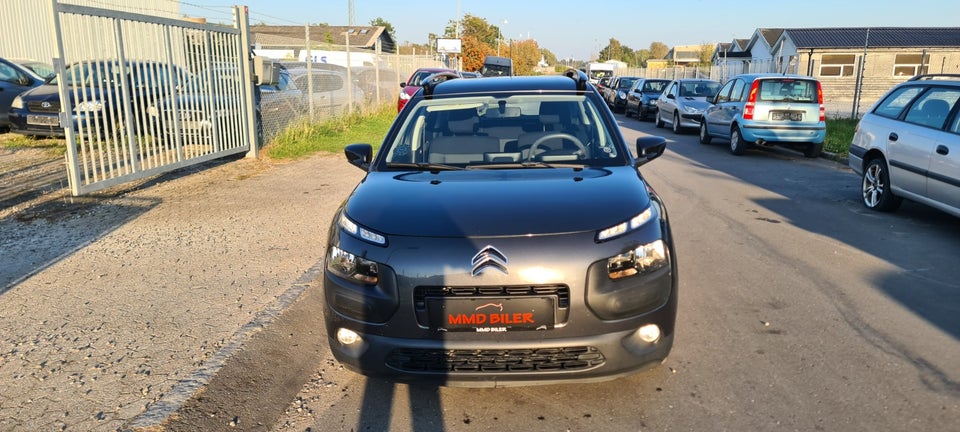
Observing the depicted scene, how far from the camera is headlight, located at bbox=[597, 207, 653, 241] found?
10.2 feet

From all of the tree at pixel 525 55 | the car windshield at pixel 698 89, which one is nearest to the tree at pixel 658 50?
the tree at pixel 525 55

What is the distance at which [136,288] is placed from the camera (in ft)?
16.6

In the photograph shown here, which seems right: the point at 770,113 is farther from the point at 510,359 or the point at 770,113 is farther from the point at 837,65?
the point at 837,65

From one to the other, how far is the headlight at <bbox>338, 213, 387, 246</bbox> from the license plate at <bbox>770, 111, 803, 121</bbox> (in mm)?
11555

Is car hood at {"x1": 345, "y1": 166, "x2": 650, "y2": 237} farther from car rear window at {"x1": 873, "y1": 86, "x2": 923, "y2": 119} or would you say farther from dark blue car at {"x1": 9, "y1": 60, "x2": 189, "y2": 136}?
dark blue car at {"x1": 9, "y1": 60, "x2": 189, "y2": 136}

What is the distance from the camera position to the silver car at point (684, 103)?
59.0 ft

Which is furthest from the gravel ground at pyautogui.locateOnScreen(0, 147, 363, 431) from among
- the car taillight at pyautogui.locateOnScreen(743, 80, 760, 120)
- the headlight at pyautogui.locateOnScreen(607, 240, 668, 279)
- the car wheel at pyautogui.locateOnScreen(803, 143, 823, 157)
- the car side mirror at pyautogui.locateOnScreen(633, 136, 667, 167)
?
the car wheel at pyautogui.locateOnScreen(803, 143, 823, 157)

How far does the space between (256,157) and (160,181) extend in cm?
239

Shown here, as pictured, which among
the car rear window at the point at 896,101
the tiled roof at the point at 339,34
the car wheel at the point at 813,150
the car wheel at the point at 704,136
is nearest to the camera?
the car rear window at the point at 896,101

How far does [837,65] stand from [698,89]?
1039 inches

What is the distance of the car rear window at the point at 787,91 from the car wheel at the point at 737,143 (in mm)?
854

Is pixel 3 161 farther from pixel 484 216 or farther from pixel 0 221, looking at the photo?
pixel 484 216

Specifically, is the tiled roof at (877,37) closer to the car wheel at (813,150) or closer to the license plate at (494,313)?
the car wheel at (813,150)

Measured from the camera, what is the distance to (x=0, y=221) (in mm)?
7035
